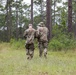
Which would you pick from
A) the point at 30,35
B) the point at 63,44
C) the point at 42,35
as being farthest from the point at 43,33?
the point at 63,44

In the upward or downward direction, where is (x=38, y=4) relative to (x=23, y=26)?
upward

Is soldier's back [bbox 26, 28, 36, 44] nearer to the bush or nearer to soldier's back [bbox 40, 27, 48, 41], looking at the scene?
soldier's back [bbox 40, 27, 48, 41]

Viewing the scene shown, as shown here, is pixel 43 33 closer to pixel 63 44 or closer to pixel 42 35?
pixel 42 35

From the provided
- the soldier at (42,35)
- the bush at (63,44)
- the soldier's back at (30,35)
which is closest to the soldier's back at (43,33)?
the soldier at (42,35)

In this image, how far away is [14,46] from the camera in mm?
25891

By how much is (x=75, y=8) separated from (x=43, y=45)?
44.7 m

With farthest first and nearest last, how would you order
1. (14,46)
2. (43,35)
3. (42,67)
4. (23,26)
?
(23,26)
(14,46)
(43,35)
(42,67)

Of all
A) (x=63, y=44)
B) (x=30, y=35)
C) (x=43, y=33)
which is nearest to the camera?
(x=30, y=35)

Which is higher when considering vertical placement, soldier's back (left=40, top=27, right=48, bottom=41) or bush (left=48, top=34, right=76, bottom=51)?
soldier's back (left=40, top=27, right=48, bottom=41)

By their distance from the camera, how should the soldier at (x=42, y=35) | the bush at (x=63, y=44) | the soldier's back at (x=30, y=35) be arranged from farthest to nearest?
1. the bush at (x=63, y=44)
2. the soldier at (x=42, y=35)
3. the soldier's back at (x=30, y=35)

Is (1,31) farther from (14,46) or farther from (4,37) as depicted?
(14,46)

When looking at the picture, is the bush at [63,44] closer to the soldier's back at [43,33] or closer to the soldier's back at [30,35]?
the soldier's back at [43,33]

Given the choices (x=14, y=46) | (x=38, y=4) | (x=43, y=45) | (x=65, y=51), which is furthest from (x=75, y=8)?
(x=43, y=45)

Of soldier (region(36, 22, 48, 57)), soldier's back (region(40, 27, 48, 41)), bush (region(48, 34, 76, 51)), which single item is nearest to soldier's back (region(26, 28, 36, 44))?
soldier (region(36, 22, 48, 57))
